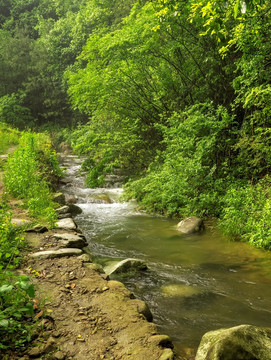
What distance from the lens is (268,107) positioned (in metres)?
6.85

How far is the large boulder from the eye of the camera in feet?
7.55

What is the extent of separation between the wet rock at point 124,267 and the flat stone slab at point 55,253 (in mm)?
750

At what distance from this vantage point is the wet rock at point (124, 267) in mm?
4668

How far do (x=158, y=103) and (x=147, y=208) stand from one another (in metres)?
4.37

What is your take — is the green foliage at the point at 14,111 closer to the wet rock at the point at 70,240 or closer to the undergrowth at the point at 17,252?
the undergrowth at the point at 17,252

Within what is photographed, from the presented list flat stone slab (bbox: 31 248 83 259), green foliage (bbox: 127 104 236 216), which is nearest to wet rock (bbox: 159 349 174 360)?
flat stone slab (bbox: 31 248 83 259)

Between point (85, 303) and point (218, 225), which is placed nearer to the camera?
point (85, 303)

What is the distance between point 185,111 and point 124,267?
248 inches

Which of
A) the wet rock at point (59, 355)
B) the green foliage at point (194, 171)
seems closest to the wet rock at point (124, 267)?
the wet rock at point (59, 355)

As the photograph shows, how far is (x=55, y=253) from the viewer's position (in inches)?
155

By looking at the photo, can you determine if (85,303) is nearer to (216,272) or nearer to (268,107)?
(216,272)

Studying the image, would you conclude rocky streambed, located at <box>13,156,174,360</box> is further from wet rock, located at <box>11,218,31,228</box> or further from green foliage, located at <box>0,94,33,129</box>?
green foliage, located at <box>0,94,33,129</box>

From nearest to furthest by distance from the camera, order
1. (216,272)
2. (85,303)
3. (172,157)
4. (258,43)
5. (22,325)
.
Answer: (22,325) < (85,303) < (216,272) < (258,43) < (172,157)

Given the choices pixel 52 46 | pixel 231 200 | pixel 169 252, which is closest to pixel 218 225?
pixel 231 200
